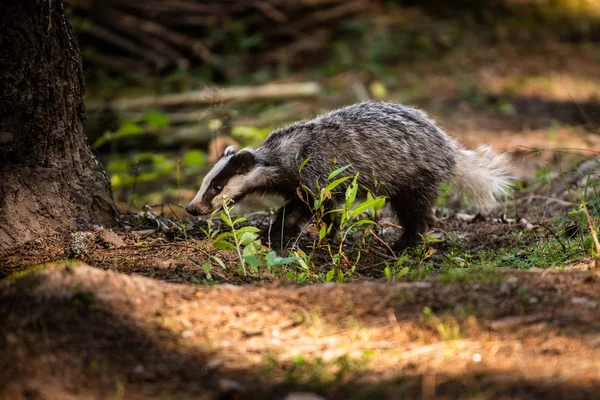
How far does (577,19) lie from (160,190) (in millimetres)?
9871

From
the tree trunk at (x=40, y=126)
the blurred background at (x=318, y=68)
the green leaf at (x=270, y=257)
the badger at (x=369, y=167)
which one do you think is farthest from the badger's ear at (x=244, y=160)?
the blurred background at (x=318, y=68)

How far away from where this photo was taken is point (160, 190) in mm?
8742

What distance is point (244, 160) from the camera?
18.8 feet

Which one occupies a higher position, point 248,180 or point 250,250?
point 248,180

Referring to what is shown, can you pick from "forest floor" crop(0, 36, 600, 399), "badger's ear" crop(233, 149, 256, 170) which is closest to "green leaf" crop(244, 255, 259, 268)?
"forest floor" crop(0, 36, 600, 399)

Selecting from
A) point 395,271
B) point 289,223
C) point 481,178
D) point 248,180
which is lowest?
point 395,271

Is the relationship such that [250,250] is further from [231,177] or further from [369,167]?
[369,167]

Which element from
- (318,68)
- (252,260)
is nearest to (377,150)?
(252,260)

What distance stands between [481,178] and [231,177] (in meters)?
2.11

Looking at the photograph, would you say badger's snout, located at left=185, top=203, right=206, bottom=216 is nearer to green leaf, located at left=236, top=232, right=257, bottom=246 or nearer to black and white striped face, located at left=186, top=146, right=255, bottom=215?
black and white striped face, located at left=186, top=146, right=255, bottom=215

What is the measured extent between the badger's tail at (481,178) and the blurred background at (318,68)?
2.17m

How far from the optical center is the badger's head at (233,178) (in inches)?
222

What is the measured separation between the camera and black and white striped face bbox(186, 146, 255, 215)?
222 inches

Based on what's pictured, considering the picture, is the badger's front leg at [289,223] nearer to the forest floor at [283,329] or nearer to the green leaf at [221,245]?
the forest floor at [283,329]
